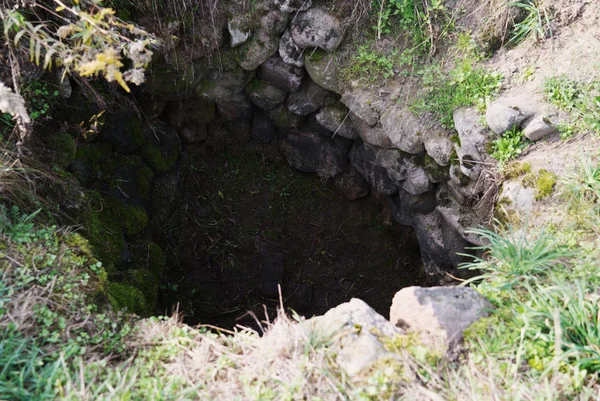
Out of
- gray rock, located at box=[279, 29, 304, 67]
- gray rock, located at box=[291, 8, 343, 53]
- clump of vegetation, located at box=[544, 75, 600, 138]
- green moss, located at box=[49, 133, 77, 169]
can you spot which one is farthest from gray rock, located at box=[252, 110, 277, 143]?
clump of vegetation, located at box=[544, 75, 600, 138]

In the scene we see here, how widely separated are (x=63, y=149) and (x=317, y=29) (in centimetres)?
195

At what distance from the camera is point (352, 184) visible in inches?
180

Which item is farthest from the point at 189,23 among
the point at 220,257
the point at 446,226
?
the point at 446,226

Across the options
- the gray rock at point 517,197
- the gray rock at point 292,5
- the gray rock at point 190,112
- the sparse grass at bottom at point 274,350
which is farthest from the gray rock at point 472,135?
the gray rock at point 190,112

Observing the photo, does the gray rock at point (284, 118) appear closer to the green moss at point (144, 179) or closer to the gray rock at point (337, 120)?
the gray rock at point (337, 120)

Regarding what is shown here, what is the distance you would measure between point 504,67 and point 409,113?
690 millimetres

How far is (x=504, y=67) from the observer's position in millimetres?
3199

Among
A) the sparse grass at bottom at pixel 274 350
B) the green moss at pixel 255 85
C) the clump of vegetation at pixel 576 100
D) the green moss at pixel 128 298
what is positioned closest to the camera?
the sparse grass at bottom at pixel 274 350

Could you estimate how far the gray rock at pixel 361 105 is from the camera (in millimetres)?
3578

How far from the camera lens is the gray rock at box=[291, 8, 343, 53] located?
3457 millimetres

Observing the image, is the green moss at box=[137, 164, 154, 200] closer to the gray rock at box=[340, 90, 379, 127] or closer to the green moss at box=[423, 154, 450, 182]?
the gray rock at box=[340, 90, 379, 127]

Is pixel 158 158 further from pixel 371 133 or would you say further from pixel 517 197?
pixel 517 197

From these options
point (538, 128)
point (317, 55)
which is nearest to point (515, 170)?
point (538, 128)

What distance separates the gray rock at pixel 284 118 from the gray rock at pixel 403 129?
100 cm
